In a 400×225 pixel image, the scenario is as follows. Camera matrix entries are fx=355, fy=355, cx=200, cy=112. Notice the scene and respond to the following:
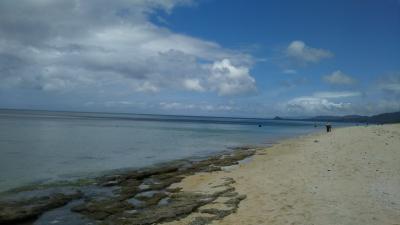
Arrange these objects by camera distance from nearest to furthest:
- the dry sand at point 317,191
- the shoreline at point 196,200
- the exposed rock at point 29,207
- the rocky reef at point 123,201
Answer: the dry sand at point 317,191, the shoreline at point 196,200, the rocky reef at point 123,201, the exposed rock at point 29,207

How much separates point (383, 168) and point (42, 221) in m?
18.3

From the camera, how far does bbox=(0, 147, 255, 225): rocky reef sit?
1409 centimetres

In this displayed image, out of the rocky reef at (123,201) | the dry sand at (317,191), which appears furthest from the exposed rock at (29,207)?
the dry sand at (317,191)

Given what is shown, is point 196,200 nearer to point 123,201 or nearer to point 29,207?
point 123,201

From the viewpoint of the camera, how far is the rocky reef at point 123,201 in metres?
14.1

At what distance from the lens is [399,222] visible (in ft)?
37.2

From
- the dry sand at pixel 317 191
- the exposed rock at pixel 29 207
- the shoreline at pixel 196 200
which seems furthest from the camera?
the exposed rock at pixel 29 207

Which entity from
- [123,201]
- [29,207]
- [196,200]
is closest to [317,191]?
[196,200]

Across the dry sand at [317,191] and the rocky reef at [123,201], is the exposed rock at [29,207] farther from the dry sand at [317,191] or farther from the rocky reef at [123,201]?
the dry sand at [317,191]

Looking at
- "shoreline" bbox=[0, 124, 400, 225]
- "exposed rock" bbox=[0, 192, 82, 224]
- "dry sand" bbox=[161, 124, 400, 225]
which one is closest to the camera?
"dry sand" bbox=[161, 124, 400, 225]

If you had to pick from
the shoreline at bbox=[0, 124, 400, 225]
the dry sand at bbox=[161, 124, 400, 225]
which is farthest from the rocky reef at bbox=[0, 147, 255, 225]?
the dry sand at bbox=[161, 124, 400, 225]

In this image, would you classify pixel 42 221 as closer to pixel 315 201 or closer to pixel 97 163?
pixel 315 201

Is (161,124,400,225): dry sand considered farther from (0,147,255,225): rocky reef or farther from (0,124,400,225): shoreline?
(0,147,255,225): rocky reef

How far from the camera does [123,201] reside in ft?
56.4
